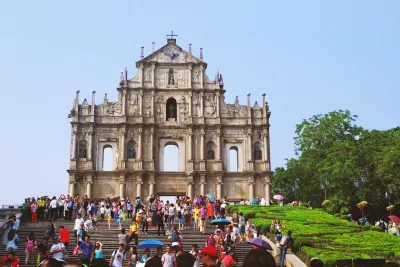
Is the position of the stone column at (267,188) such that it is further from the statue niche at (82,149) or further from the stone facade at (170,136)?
the statue niche at (82,149)

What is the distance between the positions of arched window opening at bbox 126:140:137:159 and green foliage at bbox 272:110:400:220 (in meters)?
13.8

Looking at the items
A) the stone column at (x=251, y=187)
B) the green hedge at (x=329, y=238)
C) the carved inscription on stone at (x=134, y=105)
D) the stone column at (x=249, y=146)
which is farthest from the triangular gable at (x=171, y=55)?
the green hedge at (x=329, y=238)

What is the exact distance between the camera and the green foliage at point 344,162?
38438 millimetres

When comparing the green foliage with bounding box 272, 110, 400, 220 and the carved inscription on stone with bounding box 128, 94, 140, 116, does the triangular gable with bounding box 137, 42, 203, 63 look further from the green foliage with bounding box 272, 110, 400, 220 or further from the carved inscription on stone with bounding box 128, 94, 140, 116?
the green foliage with bounding box 272, 110, 400, 220

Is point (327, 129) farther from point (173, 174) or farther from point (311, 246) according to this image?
point (311, 246)

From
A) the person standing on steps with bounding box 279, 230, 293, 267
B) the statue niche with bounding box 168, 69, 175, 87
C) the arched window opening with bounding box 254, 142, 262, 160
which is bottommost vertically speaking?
the person standing on steps with bounding box 279, 230, 293, 267

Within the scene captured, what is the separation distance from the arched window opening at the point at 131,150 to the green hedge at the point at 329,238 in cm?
1495

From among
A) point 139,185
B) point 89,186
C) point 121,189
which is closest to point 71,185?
point 89,186

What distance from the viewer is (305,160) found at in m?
44.8

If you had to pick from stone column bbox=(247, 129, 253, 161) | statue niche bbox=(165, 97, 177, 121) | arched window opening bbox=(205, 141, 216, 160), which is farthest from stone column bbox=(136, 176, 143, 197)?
stone column bbox=(247, 129, 253, 161)

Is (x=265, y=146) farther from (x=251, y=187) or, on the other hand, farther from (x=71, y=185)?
(x=71, y=185)

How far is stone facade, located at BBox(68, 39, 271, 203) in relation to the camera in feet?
139

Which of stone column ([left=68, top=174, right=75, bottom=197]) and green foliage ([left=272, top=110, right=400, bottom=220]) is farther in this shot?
stone column ([left=68, top=174, right=75, bottom=197])

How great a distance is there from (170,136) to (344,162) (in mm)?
14242
